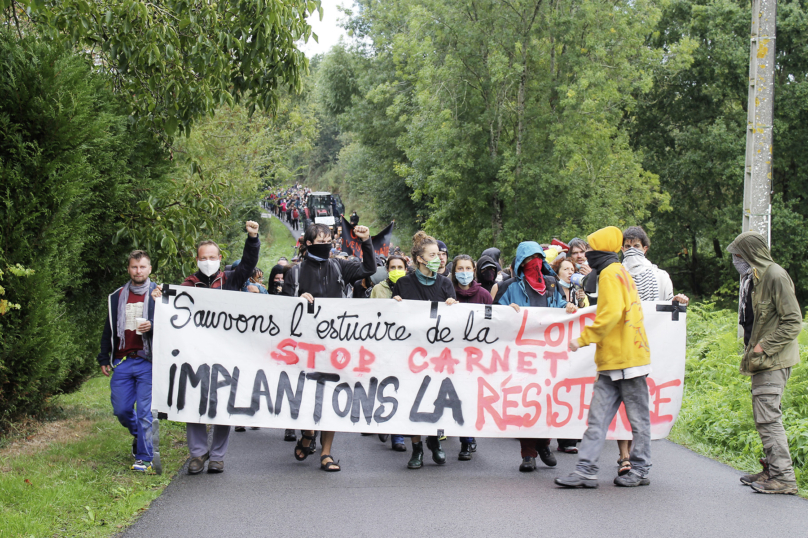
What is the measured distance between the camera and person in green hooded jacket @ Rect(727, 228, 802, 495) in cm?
603

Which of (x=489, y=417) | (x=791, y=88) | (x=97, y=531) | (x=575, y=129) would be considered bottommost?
(x=97, y=531)

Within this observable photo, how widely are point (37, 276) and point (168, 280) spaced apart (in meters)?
4.79

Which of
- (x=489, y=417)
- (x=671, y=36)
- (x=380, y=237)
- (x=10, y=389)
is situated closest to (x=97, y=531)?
(x=10, y=389)

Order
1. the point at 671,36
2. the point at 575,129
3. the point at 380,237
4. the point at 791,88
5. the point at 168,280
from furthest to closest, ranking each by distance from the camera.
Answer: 1. the point at 671,36
2. the point at 791,88
3. the point at 575,129
4. the point at 380,237
5. the point at 168,280

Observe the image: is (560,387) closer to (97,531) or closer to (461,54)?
(97,531)

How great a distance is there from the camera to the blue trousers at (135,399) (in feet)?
21.8

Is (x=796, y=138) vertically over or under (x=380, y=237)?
over

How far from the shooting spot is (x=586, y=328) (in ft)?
20.4

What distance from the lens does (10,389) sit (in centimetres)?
699

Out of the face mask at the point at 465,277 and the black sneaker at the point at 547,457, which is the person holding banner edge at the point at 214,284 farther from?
the black sneaker at the point at 547,457

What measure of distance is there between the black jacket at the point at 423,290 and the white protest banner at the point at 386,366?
199mm

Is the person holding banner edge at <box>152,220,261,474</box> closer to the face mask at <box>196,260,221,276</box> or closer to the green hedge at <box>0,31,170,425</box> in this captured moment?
the face mask at <box>196,260,221,276</box>

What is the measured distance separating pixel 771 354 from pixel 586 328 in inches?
55.7

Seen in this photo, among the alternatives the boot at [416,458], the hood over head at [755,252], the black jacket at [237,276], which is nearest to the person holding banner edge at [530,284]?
the boot at [416,458]
